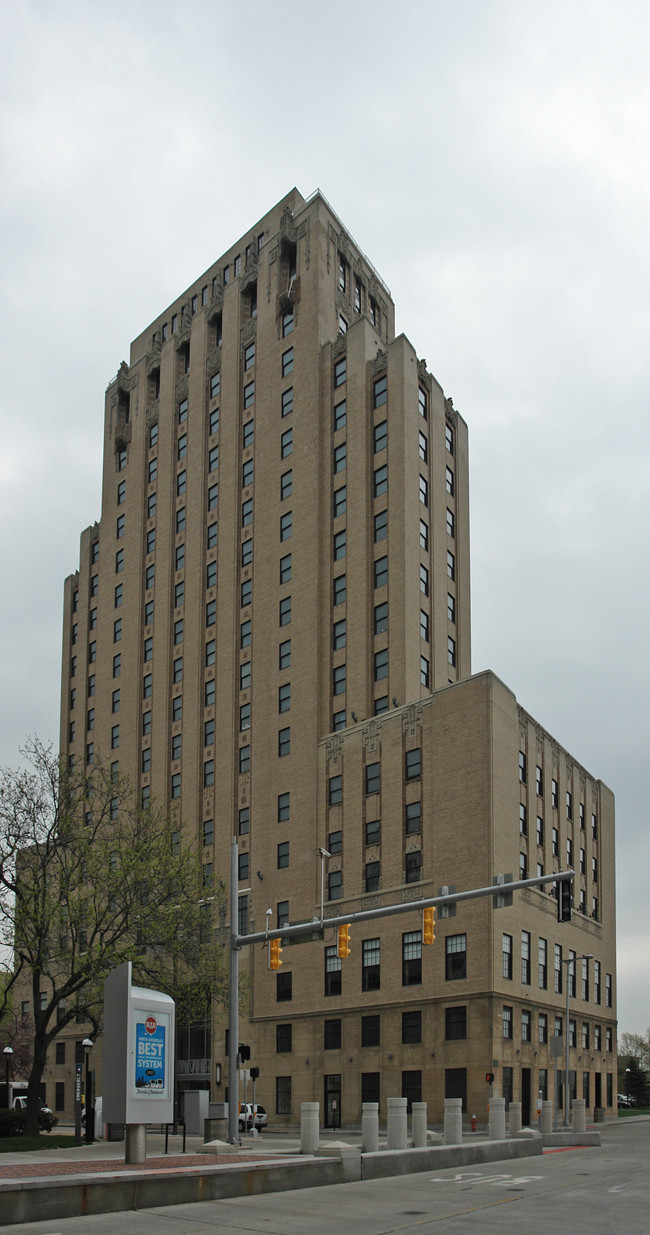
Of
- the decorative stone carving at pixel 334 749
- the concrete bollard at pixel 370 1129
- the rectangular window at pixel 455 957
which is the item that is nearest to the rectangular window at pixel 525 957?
the rectangular window at pixel 455 957

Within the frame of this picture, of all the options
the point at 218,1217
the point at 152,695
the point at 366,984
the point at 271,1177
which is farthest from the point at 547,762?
the point at 218,1217

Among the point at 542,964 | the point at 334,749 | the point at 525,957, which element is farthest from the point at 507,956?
the point at 334,749

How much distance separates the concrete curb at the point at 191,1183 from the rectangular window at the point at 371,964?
28.0 metres

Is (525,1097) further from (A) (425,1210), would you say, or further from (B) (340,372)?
(B) (340,372)

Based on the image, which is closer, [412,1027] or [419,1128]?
[419,1128]

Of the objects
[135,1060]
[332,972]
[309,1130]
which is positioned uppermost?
[135,1060]

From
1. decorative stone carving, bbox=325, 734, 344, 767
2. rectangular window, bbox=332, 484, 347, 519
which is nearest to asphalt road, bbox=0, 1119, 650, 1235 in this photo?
decorative stone carving, bbox=325, 734, 344, 767

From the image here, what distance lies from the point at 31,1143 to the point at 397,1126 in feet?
40.5

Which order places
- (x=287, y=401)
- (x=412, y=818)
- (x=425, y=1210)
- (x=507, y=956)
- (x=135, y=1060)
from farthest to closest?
(x=287, y=401) → (x=412, y=818) → (x=507, y=956) → (x=135, y=1060) → (x=425, y=1210)

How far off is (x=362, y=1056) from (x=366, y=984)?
11.7ft

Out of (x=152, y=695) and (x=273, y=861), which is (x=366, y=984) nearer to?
(x=273, y=861)

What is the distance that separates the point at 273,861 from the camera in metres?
66.1

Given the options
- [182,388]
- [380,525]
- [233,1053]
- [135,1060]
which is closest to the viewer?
[135,1060]

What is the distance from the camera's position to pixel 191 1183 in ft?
68.1
